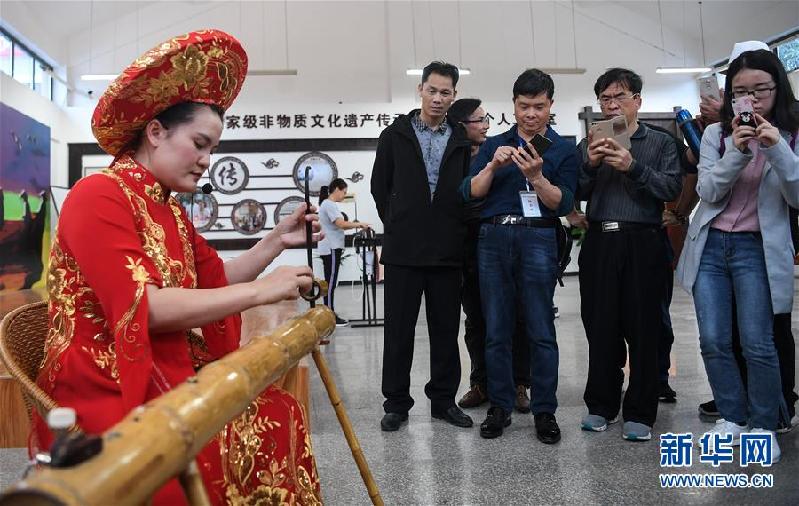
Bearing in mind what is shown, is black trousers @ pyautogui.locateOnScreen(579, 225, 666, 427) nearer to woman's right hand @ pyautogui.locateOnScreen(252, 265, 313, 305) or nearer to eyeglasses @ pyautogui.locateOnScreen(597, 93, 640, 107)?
eyeglasses @ pyautogui.locateOnScreen(597, 93, 640, 107)

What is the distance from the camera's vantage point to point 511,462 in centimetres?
222

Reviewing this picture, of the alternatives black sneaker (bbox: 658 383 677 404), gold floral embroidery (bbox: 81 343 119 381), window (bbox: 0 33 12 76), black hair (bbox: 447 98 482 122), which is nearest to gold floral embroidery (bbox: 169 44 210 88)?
gold floral embroidery (bbox: 81 343 119 381)

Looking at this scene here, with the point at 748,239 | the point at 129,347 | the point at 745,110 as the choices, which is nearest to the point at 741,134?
the point at 745,110

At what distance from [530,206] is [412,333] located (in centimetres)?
75

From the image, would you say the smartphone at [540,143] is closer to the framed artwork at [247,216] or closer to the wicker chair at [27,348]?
the wicker chair at [27,348]

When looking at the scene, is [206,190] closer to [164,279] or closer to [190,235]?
[190,235]

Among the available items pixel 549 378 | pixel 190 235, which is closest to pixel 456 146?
pixel 549 378

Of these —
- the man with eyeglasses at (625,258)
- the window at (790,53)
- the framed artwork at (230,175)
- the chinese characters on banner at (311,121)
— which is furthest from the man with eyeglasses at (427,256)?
the window at (790,53)

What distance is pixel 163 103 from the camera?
1195 mm

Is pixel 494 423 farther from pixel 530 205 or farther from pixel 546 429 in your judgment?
pixel 530 205

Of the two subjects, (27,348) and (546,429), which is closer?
(27,348)

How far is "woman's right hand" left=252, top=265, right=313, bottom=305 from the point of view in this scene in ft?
3.58

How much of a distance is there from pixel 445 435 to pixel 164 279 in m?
1.71

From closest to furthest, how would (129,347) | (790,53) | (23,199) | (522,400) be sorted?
(129,347) → (522,400) → (23,199) → (790,53)
